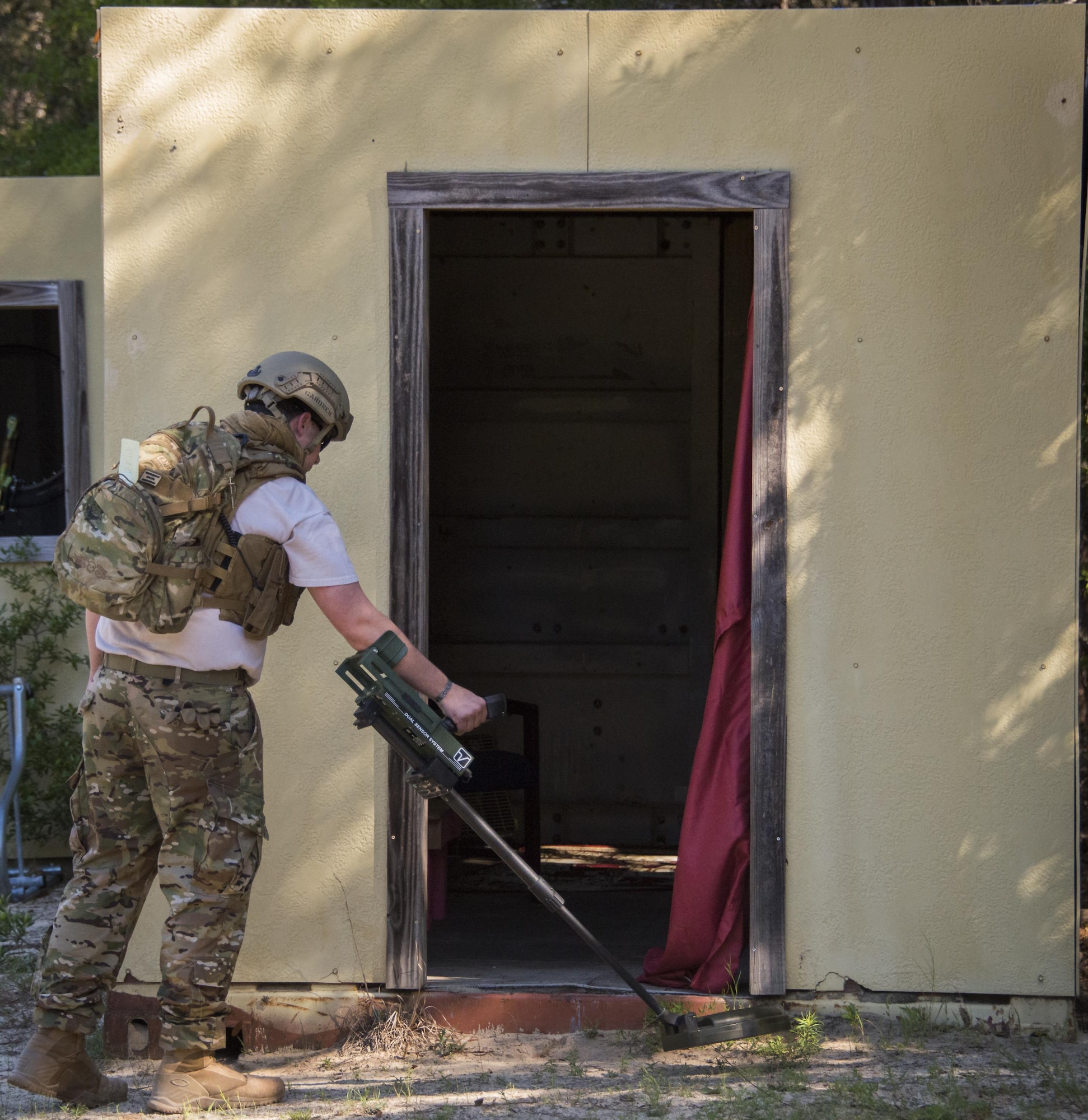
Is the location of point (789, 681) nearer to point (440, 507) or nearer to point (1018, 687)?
point (1018, 687)

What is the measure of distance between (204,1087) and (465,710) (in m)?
1.11

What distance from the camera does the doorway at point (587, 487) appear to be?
629 cm

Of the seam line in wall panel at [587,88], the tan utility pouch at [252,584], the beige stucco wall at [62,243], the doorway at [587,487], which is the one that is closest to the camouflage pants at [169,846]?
the tan utility pouch at [252,584]

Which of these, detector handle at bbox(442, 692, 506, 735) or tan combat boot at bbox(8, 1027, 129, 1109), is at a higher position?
detector handle at bbox(442, 692, 506, 735)

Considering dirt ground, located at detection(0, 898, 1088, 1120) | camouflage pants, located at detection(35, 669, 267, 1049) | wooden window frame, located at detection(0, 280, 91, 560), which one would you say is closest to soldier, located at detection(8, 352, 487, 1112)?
camouflage pants, located at detection(35, 669, 267, 1049)

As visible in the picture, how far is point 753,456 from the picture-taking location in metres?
3.49

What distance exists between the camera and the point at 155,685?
2.90 metres

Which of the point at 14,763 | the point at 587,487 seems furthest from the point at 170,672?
the point at 587,487

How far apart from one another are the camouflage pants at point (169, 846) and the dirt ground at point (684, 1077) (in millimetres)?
306

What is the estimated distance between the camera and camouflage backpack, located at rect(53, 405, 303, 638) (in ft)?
9.06

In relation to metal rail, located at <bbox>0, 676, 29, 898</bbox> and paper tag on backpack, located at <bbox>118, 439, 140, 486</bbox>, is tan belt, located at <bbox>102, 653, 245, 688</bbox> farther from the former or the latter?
metal rail, located at <bbox>0, 676, 29, 898</bbox>

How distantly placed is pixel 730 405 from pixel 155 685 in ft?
12.8

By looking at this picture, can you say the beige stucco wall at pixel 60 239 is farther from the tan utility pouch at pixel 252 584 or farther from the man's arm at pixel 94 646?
the tan utility pouch at pixel 252 584

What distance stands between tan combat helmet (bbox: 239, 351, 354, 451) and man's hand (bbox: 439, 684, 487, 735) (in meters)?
0.72
